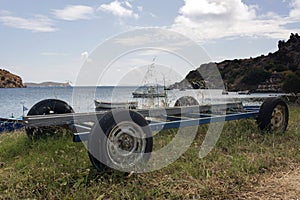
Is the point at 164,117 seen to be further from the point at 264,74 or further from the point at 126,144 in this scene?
the point at 264,74

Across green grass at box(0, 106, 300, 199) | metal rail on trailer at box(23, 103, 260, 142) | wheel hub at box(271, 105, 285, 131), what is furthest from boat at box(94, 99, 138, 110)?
wheel hub at box(271, 105, 285, 131)

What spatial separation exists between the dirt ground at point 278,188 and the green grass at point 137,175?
0.34ft

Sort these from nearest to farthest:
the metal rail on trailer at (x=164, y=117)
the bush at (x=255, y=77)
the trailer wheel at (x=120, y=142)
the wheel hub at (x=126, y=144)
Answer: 1. the trailer wheel at (x=120, y=142)
2. the wheel hub at (x=126, y=144)
3. the metal rail on trailer at (x=164, y=117)
4. the bush at (x=255, y=77)

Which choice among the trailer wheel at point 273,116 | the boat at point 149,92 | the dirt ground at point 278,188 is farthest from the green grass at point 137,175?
the boat at point 149,92

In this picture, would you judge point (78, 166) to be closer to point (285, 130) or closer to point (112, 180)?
point (112, 180)

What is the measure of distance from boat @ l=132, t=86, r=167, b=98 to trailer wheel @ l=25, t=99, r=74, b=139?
2513mm

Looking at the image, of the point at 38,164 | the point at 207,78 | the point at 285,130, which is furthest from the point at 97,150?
the point at 207,78

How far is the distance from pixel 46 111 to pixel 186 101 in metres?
→ 3.62

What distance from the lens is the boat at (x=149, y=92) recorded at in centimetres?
757

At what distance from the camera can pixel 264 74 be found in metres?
26.4

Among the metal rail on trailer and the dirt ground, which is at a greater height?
the metal rail on trailer

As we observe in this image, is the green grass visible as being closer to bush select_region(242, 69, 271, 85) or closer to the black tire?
the black tire

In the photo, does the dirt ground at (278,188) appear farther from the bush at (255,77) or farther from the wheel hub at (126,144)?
the bush at (255,77)

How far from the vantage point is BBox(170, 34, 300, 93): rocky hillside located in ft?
29.0
